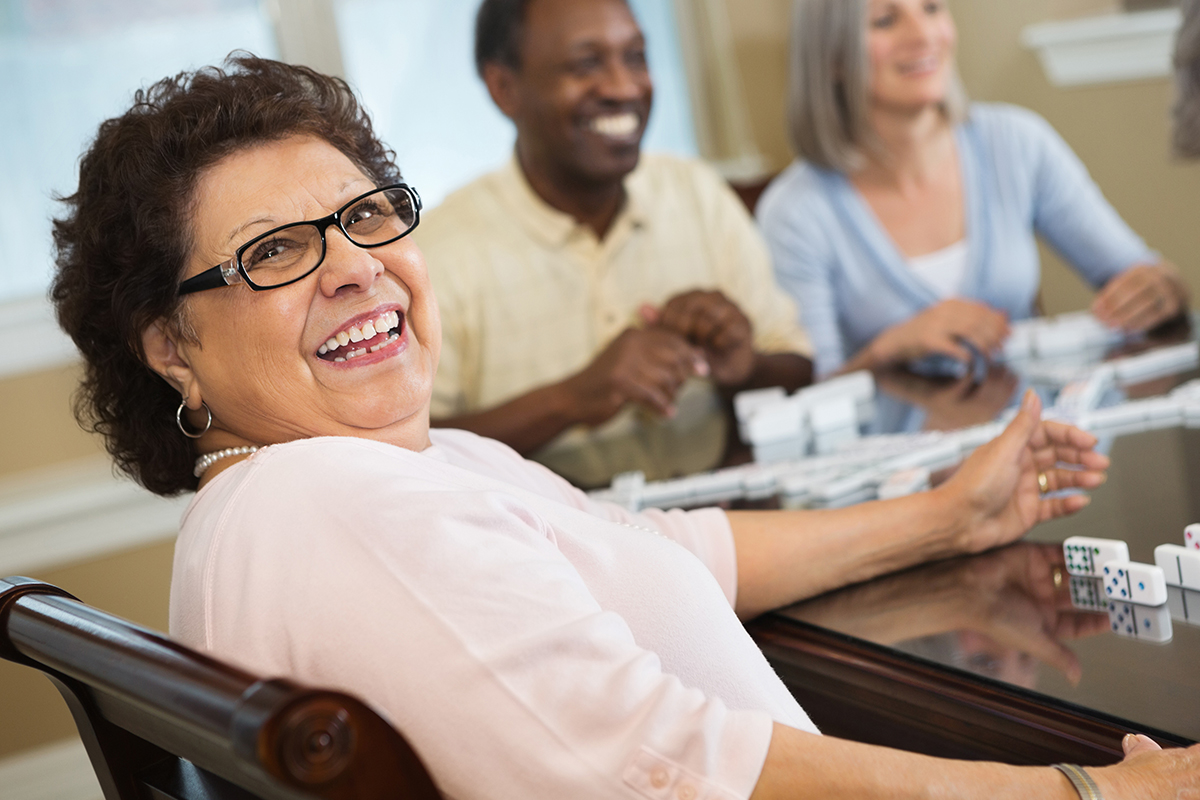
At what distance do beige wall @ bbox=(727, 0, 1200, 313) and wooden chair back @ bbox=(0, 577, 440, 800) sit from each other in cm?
311

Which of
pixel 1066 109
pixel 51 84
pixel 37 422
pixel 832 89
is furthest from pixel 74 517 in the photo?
pixel 1066 109

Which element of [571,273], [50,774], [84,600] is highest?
[571,273]

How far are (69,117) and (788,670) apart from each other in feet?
8.29

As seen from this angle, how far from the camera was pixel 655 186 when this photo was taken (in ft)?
8.97

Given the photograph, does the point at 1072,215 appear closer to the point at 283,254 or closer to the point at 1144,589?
the point at 1144,589

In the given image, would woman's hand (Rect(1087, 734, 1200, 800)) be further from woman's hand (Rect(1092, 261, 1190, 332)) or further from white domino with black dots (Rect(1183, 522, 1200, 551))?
woman's hand (Rect(1092, 261, 1190, 332))

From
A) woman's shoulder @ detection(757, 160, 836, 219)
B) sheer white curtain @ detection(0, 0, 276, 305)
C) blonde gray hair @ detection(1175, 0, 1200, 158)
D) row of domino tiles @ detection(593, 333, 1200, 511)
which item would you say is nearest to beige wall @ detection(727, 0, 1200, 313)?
blonde gray hair @ detection(1175, 0, 1200, 158)

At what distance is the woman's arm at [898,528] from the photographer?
1328 millimetres

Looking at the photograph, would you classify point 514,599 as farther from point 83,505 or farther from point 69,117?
point 69,117

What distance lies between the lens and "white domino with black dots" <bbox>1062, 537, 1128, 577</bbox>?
1.16m

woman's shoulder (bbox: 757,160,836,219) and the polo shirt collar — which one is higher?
the polo shirt collar

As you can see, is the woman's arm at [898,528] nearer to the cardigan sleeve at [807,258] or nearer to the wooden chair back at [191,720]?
the wooden chair back at [191,720]

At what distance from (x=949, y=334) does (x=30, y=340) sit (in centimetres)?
211

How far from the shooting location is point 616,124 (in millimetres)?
2436
